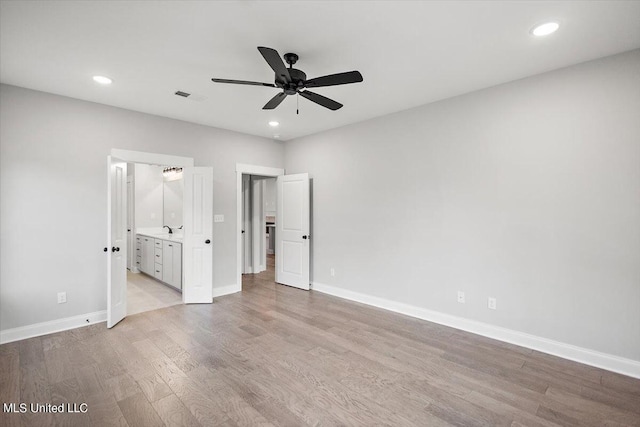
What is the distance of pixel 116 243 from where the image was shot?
3.73 meters

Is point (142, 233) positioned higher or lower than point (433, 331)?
higher

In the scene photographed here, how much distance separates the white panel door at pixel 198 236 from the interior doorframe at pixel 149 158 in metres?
0.13

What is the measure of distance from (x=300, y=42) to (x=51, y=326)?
162 inches

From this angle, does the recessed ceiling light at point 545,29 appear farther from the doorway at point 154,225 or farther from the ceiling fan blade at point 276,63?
the doorway at point 154,225

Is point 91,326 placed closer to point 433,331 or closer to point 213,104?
point 213,104

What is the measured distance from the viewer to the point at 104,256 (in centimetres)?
385

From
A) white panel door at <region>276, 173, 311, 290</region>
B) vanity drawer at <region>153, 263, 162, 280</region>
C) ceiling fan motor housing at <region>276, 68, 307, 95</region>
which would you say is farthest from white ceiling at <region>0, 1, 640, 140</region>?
vanity drawer at <region>153, 263, 162, 280</region>

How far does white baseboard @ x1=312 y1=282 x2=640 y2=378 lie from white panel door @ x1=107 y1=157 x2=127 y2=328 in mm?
3281

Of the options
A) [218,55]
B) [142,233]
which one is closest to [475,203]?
[218,55]

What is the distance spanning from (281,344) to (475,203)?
2.69 metres

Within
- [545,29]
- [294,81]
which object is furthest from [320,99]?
[545,29]

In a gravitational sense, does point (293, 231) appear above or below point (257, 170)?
below

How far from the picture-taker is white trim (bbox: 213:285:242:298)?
4918 millimetres

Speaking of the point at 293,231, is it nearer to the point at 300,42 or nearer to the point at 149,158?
the point at 149,158
